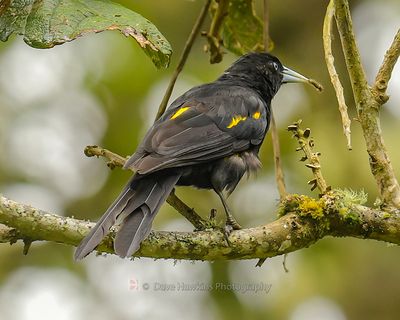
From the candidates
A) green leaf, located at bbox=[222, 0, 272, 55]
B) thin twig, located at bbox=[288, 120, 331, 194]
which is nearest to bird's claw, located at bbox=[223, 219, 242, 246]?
thin twig, located at bbox=[288, 120, 331, 194]

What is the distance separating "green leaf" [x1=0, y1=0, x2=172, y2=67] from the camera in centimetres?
267

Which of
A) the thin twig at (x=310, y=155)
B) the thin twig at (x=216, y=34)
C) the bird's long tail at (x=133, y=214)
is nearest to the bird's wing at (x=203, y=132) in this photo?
the bird's long tail at (x=133, y=214)

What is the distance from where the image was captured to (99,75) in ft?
21.7

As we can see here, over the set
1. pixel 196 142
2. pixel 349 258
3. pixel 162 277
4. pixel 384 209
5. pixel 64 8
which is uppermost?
pixel 64 8

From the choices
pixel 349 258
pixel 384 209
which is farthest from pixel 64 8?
pixel 349 258

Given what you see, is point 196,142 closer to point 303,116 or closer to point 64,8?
point 64,8

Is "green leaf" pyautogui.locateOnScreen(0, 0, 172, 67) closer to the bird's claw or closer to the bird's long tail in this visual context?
the bird's long tail

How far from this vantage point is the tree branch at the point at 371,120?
3.22 m

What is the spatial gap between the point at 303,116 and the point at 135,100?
1384 mm

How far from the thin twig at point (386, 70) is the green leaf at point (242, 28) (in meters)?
1.19

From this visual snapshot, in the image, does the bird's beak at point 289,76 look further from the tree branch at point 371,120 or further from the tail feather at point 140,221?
the tree branch at point 371,120

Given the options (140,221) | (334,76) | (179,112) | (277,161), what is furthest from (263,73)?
(140,221)

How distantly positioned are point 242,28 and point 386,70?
4.28 feet

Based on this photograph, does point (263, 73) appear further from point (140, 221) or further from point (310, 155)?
point (140, 221)
